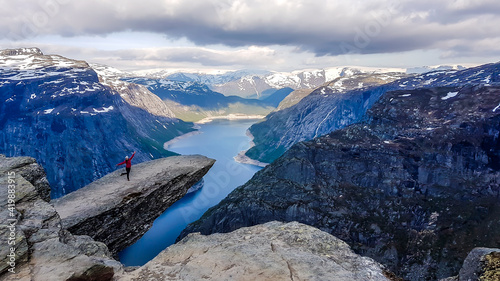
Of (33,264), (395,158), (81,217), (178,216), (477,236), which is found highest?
(33,264)

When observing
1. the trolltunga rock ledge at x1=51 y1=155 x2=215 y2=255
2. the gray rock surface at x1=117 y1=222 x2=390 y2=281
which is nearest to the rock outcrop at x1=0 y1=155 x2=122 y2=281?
the gray rock surface at x1=117 y1=222 x2=390 y2=281

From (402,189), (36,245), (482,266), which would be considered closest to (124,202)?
(36,245)

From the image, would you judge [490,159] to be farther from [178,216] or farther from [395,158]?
[178,216]

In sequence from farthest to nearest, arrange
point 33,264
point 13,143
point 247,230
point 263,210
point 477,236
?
point 13,143 → point 263,210 → point 477,236 → point 247,230 → point 33,264

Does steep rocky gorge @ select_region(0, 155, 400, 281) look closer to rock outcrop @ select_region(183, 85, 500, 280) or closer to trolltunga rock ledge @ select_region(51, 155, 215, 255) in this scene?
trolltunga rock ledge @ select_region(51, 155, 215, 255)

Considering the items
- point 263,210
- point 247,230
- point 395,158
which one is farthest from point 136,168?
point 395,158

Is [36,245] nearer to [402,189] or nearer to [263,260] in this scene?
[263,260]

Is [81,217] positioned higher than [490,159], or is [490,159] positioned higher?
[81,217]
